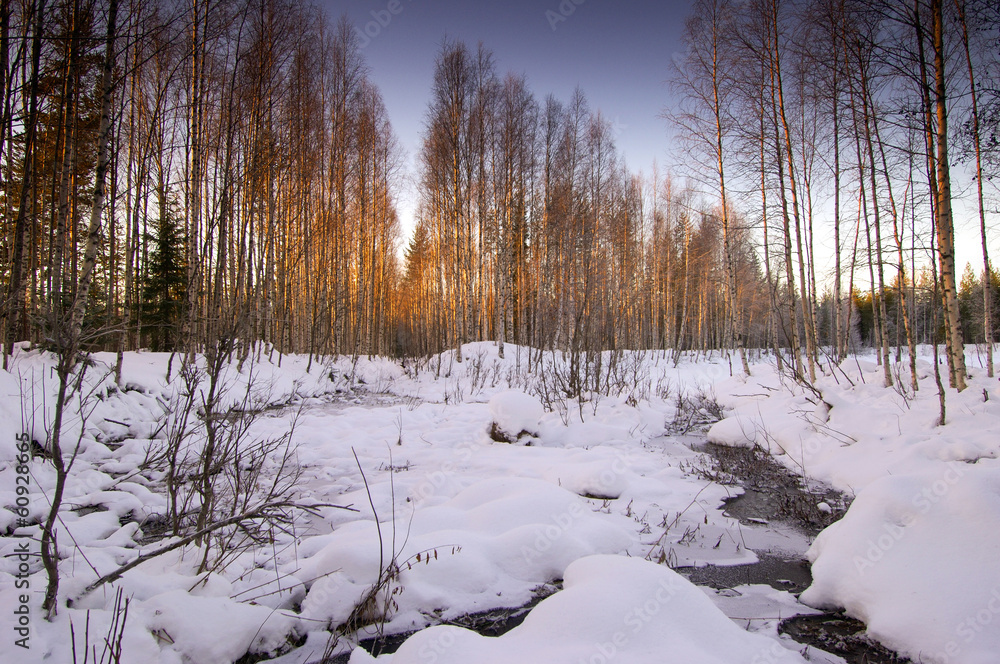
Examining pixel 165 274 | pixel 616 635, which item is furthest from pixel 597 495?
pixel 165 274

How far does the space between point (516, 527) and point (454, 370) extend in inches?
414

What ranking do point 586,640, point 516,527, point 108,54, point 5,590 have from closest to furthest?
point 586,640, point 5,590, point 516,527, point 108,54

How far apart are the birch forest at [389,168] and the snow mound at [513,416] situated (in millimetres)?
1515

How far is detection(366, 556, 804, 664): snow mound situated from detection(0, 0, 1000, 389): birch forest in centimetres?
177

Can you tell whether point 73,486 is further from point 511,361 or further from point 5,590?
point 511,361

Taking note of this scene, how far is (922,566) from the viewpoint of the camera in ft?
6.34

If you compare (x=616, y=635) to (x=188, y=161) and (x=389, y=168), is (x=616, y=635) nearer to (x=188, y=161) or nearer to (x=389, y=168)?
(x=188, y=161)

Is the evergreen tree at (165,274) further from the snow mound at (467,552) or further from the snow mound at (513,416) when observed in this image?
the snow mound at (467,552)

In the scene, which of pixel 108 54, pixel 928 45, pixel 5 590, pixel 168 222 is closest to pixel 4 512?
pixel 5 590

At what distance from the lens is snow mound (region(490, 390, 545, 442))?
220 inches

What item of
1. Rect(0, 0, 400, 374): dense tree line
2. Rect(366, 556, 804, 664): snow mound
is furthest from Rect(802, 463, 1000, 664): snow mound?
Rect(0, 0, 400, 374): dense tree line

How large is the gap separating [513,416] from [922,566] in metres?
4.10

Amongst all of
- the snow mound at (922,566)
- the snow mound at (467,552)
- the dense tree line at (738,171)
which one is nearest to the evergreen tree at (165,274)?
the dense tree line at (738,171)

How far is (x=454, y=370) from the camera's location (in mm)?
13078
